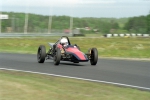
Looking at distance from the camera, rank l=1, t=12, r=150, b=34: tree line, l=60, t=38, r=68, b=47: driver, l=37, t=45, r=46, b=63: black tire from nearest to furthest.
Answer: l=60, t=38, r=68, b=47: driver < l=37, t=45, r=46, b=63: black tire < l=1, t=12, r=150, b=34: tree line

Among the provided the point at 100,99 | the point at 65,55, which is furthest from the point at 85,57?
the point at 100,99

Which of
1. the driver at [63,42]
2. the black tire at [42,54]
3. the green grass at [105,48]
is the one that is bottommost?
the green grass at [105,48]

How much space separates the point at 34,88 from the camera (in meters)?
9.35

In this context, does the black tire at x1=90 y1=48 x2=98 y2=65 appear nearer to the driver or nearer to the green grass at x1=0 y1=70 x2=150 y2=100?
the driver

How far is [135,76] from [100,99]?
5496mm

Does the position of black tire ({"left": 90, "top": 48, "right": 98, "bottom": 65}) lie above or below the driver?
below

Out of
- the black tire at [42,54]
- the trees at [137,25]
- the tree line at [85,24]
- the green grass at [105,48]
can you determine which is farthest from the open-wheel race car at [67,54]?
the trees at [137,25]

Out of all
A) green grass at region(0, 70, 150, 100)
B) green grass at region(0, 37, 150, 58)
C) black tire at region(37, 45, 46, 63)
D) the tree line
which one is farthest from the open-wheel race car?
the tree line

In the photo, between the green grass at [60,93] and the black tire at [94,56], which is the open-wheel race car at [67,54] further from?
the green grass at [60,93]

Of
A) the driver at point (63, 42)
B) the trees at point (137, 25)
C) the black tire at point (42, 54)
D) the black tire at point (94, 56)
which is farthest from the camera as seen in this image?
the trees at point (137, 25)

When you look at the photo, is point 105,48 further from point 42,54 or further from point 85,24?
point 85,24

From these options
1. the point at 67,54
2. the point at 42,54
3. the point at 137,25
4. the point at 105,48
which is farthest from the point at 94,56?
the point at 137,25

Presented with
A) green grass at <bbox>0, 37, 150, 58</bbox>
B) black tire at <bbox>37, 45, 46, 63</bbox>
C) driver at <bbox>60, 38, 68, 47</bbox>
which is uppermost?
driver at <bbox>60, 38, 68, 47</bbox>

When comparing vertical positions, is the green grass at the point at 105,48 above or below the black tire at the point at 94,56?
below
